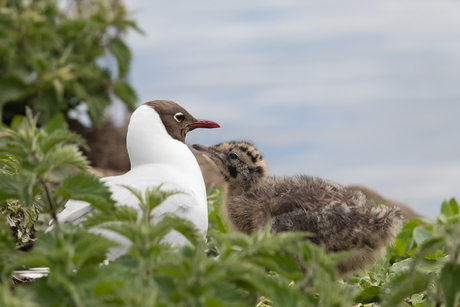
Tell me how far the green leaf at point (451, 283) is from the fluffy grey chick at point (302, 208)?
1.67m

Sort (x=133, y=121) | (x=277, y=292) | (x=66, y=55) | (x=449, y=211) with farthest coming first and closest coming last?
(x=66, y=55)
(x=449, y=211)
(x=133, y=121)
(x=277, y=292)

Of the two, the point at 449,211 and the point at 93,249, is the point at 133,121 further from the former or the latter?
the point at 449,211

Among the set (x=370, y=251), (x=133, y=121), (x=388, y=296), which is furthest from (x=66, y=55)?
(x=388, y=296)

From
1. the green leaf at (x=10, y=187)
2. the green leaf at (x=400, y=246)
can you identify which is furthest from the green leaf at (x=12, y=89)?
the green leaf at (x=10, y=187)

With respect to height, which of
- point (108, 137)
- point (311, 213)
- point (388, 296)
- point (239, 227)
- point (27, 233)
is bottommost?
point (108, 137)

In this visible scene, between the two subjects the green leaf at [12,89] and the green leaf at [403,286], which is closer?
the green leaf at [403,286]

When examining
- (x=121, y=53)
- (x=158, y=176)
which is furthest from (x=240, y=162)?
(x=121, y=53)

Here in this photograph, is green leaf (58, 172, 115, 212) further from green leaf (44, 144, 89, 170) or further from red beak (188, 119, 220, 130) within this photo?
red beak (188, 119, 220, 130)

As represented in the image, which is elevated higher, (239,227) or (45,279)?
(45,279)

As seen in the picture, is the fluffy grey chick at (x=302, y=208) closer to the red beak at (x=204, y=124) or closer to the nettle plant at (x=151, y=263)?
the red beak at (x=204, y=124)

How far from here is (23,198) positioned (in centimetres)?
242

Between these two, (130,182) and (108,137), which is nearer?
(130,182)

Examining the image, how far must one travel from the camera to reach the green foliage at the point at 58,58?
33.8ft

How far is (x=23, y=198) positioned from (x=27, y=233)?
2609 millimetres
